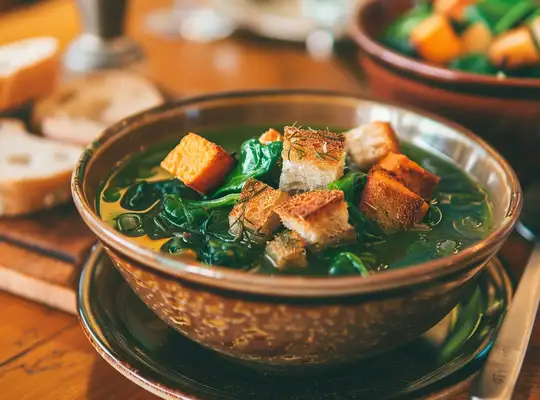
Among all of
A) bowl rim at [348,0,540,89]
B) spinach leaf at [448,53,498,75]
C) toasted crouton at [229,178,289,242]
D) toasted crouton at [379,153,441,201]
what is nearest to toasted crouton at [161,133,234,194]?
toasted crouton at [229,178,289,242]

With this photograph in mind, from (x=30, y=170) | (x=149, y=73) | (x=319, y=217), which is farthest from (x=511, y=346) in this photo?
(x=149, y=73)

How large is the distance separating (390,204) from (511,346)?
1.25 feet

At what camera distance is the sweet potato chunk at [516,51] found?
2.19 m

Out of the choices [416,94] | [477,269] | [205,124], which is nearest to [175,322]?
[477,269]

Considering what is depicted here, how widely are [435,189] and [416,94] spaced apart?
0.63 meters

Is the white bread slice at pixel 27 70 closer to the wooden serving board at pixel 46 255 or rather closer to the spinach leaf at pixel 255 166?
the wooden serving board at pixel 46 255

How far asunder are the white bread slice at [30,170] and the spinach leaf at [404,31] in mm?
1228

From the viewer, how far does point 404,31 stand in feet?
8.14

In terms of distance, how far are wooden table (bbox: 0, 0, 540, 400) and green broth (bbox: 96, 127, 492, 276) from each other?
31cm

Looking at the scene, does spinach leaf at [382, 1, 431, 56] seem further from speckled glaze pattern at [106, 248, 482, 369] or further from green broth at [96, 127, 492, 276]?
speckled glaze pattern at [106, 248, 482, 369]

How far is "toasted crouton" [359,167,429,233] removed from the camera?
4.55ft

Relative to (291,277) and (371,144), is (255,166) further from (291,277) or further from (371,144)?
(291,277)

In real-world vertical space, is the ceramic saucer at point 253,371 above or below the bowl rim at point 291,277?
below

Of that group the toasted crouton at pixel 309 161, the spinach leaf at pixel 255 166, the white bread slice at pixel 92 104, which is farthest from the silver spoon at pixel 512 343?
the white bread slice at pixel 92 104
